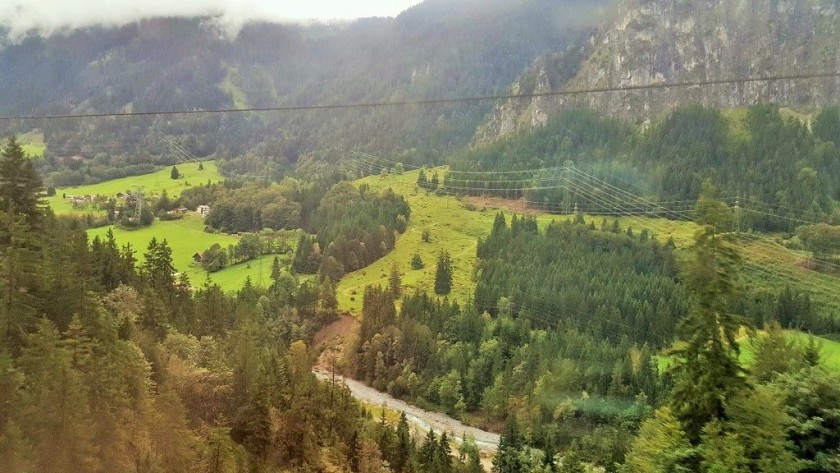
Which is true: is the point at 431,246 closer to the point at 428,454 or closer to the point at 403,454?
the point at 428,454

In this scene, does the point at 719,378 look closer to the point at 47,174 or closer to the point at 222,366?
the point at 222,366

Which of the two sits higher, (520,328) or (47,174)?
(47,174)

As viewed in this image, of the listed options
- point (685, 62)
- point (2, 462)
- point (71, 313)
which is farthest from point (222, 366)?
point (685, 62)

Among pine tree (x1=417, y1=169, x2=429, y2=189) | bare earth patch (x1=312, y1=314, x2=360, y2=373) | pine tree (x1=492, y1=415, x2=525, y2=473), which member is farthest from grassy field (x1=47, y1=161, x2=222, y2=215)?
pine tree (x1=492, y1=415, x2=525, y2=473)

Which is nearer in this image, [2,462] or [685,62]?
[2,462]

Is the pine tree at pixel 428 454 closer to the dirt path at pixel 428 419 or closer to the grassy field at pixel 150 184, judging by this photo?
the dirt path at pixel 428 419

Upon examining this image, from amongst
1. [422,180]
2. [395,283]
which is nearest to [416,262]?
[395,283]
